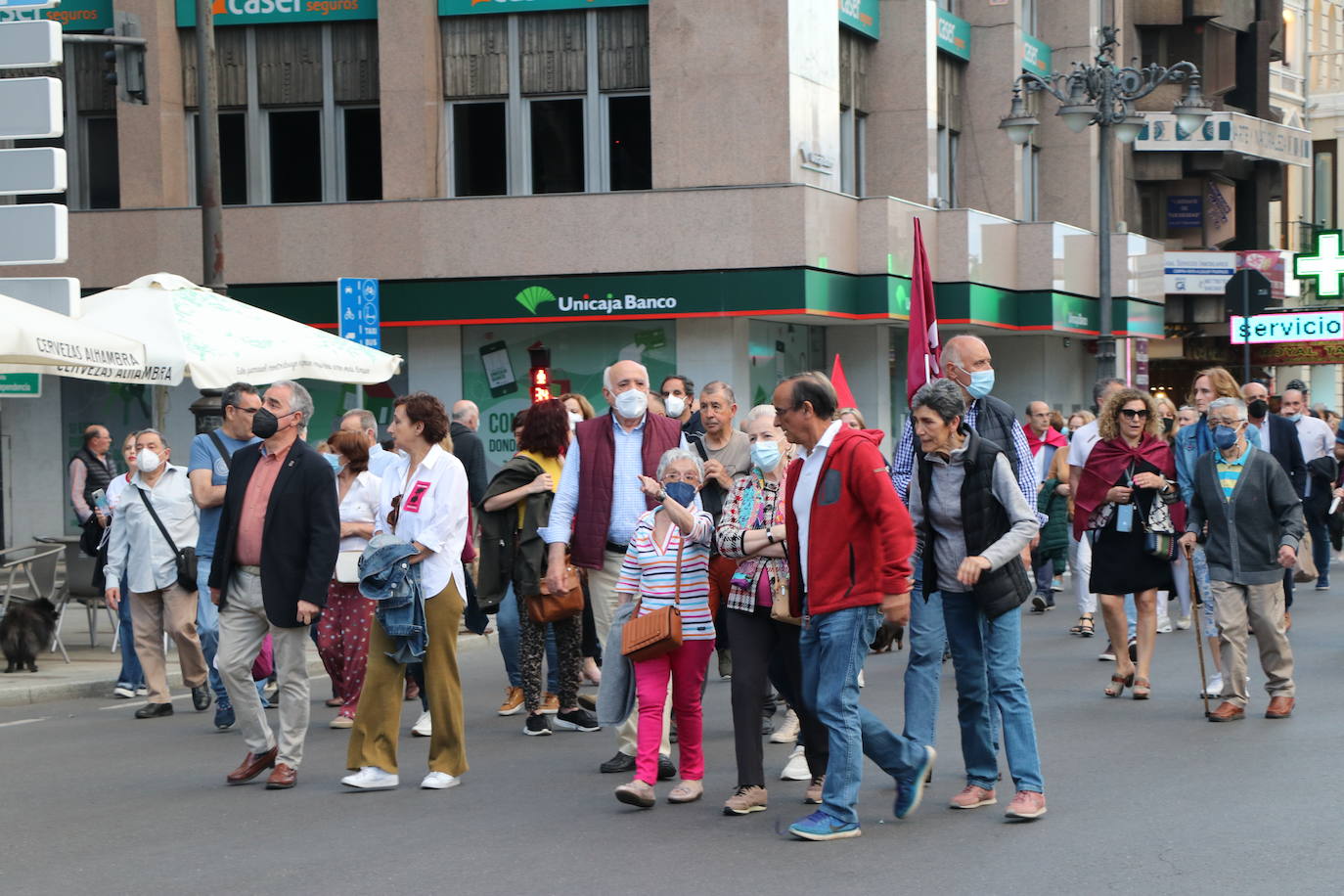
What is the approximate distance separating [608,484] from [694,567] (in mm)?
1626

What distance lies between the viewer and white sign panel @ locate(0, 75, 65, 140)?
570 inches

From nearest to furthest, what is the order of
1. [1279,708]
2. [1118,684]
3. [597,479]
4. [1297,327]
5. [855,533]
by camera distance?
[855,533]
[597,479]
[1279,708]
[1118,684]
[1297,327]

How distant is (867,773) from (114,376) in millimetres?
7054

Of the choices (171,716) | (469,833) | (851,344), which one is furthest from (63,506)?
(469,833)

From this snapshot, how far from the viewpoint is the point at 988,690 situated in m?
8.02

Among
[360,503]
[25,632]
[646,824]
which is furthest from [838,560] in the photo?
[25,632]

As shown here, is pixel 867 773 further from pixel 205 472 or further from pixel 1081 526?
pixel 205 472

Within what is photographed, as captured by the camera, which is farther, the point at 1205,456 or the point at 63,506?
the point at 63,506

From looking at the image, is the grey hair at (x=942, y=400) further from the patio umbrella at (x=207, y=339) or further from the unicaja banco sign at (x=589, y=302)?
the unicaja banco sign at (x=589, y=302)

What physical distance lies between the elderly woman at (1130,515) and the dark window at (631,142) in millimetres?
14385

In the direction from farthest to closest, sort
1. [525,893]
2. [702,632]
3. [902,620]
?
[702,632], [902,620], [525,893]

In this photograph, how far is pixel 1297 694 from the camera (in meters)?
11.4

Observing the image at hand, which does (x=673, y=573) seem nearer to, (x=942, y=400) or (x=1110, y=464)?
(x=942, y=400)

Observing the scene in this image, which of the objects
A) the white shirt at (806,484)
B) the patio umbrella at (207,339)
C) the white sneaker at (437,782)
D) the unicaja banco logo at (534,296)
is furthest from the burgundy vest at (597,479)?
the unicaja banco logo at (534,296)
